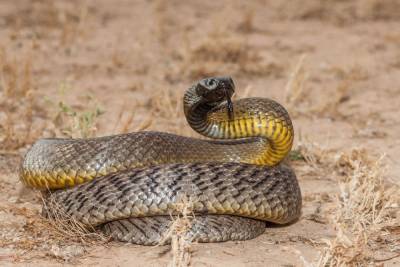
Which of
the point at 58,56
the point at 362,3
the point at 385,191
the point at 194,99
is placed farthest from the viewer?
the point at 362,3

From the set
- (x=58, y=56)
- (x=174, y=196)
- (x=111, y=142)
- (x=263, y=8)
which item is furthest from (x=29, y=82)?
(x=263, y=8)

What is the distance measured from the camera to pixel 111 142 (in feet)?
19.4

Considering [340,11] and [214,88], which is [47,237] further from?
[340,11]

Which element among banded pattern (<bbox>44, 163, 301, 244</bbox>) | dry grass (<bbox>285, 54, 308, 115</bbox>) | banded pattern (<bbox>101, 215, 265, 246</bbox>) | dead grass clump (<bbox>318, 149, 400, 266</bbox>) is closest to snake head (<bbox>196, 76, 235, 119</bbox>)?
banded pattern (<bbox>44, 163, 301, 244</bbox>)

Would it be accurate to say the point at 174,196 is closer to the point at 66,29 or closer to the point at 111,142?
the point at 111,142

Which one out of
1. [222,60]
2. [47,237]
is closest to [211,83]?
[47,237]

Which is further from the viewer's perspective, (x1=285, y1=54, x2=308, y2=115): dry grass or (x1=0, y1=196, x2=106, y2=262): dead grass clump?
(x1=285, y1=54, x2=308, y2=115): dry grass

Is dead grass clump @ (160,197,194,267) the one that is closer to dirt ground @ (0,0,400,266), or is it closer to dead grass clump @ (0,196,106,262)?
dirt ground @ (0,0,400,266)

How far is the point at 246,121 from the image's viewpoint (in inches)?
237

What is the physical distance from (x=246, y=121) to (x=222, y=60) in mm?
5367

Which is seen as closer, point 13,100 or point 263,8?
point 13,100

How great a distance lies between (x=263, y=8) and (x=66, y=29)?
14.1ft

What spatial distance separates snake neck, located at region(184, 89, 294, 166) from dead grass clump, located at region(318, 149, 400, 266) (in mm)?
631

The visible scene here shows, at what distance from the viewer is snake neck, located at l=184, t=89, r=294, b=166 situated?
6.00 metres
